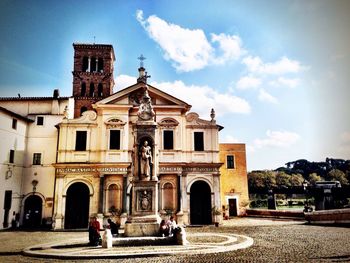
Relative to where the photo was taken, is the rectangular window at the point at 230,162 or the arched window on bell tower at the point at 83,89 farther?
the arched window on bell tower at the point at 83,89

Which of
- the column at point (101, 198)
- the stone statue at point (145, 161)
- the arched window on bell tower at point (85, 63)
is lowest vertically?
the column at point (101, 198)

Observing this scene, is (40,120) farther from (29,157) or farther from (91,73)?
(91,73)

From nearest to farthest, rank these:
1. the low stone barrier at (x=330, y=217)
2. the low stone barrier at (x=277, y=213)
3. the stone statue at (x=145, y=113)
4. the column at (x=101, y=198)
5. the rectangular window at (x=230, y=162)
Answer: the stone statue at (x=145, y=113) → the low stone barrier at (x=330, y=217) → the column at (x=101, y=198) → the low stone barrier at (x=277, y=213) → the rectangular window at (x=230, y=162)

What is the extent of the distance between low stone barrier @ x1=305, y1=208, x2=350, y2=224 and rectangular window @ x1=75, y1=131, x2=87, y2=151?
19.6 meters

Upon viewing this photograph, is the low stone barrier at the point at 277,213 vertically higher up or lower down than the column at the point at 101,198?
lower down

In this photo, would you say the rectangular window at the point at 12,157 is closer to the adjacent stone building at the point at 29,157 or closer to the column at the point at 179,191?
the adjacent stone building at the point at 29,157

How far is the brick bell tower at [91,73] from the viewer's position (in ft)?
122

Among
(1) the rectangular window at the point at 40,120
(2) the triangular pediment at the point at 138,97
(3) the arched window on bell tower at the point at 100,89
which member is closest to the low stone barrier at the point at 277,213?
(2) the triangular pediment at the point at 138,97

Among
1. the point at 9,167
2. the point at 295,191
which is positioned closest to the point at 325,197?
the point at 295,191

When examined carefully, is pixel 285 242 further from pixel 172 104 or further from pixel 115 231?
pixel 172 104

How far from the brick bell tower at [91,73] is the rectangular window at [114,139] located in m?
10.6

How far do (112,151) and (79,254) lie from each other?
15215mm

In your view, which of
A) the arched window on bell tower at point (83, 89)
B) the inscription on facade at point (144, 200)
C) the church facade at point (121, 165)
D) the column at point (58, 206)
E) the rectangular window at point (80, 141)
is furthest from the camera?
the arched window on bell tower at point (83, 89)

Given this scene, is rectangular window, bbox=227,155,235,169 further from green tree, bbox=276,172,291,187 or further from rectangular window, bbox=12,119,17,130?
green tree, bbox=276,172,291,187
